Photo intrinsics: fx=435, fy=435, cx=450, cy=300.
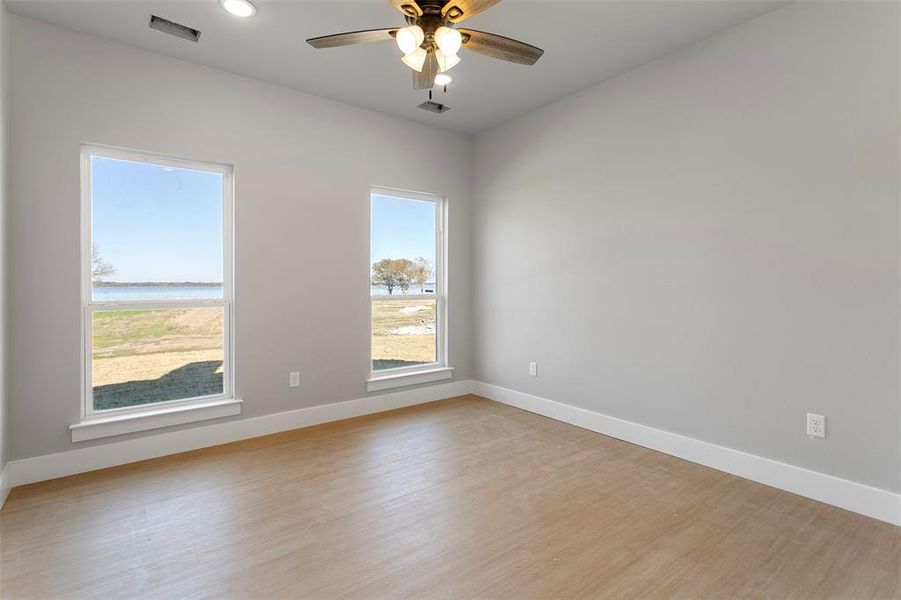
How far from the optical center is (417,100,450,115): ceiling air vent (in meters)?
3.93

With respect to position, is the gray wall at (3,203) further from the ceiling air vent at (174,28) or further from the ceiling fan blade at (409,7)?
the ceiling fan blade at (409,7)

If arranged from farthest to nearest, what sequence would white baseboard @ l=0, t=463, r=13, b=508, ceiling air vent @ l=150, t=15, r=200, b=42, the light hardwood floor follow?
ceiling air vent @ l=150, t=15, r=200, b=42 → white baseboard @ l=0, t=463, r=13, b=508 → the light hardwood floor

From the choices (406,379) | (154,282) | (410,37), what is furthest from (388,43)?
(406,379)

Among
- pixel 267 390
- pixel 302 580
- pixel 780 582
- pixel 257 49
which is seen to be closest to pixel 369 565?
pixel 302 580

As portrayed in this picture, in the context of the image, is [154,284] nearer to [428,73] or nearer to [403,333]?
[403,333]

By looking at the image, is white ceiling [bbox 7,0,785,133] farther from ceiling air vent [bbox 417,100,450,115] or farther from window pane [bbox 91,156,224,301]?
window pane [bbox 91,156,224,301]

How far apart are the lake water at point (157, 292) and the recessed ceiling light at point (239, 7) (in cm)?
191

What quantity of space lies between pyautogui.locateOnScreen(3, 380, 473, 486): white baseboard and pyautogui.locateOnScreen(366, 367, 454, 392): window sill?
85 mm

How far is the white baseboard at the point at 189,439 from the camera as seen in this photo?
272cm

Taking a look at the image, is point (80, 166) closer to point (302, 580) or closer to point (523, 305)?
point (302, 580)

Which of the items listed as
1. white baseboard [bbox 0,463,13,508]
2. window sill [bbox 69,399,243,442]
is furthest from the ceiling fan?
white baseboard [bbox 0,463,13,508]

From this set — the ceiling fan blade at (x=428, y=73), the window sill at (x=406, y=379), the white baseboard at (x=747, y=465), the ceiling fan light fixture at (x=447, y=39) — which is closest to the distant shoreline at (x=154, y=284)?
the window sill at (x=406, y=379)

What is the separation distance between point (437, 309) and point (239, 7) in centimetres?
307

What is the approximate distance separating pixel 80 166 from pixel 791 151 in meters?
4.44
